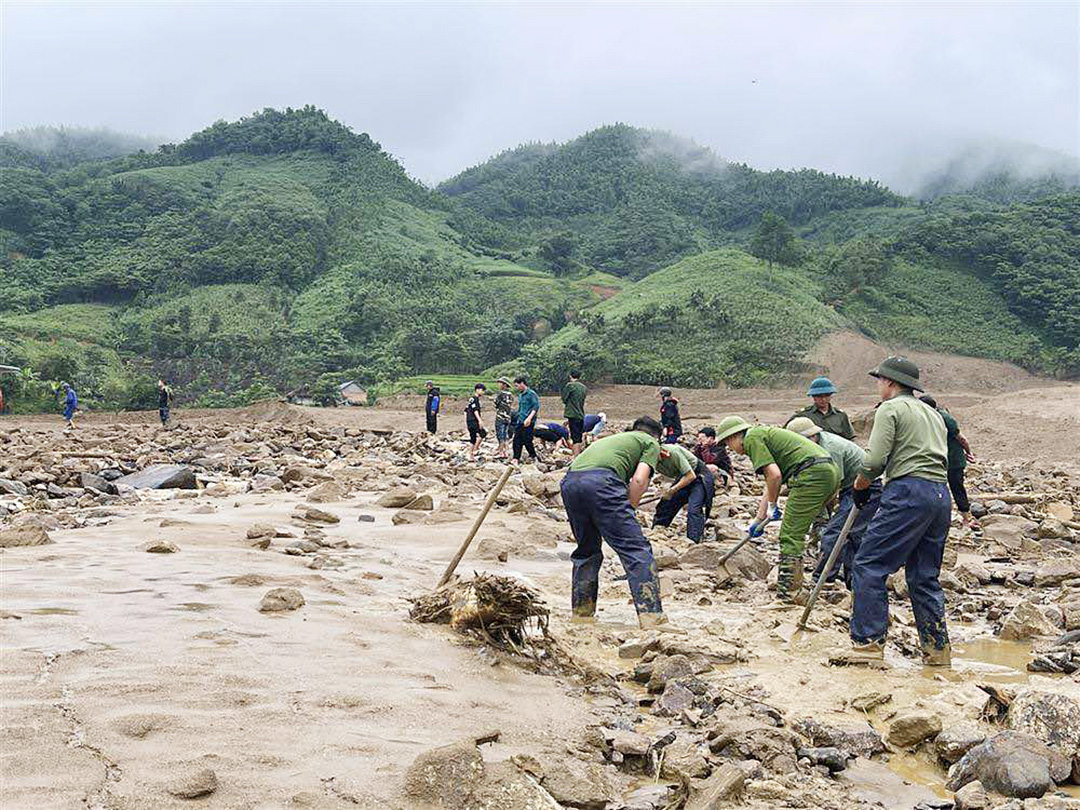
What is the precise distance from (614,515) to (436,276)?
5581 cm

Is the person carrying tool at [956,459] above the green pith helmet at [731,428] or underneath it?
underneath

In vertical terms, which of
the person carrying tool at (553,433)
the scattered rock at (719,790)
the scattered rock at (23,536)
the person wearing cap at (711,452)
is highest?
the person wearing cap at (711,452)

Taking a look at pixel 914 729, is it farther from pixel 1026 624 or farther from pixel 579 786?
pixel 1026 624

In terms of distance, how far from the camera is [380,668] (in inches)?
169

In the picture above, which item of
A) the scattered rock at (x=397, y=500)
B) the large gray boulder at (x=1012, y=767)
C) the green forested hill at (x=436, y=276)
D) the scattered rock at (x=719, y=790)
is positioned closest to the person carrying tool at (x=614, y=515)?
the large gray boulder at (x=1012, y=767)

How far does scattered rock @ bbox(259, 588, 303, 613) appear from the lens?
205 inches

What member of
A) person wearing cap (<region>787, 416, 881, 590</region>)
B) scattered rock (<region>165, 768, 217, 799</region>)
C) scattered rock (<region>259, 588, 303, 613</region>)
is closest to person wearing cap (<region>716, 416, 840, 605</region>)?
person wearing cap (<region>787, 416, 881, 590</region>)

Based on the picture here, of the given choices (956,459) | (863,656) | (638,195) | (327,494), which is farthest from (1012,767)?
(638,195)

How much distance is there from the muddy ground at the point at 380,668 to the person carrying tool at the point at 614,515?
0.22m

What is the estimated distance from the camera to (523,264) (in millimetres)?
69062

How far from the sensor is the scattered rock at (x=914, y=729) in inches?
150

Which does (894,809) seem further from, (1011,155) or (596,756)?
(1011,155)

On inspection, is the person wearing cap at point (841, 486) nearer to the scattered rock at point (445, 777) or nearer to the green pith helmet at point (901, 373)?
the green pith helmet at point (901, 373)

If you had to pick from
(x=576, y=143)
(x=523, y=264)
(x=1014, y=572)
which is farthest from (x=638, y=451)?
(x=576, y=143)
